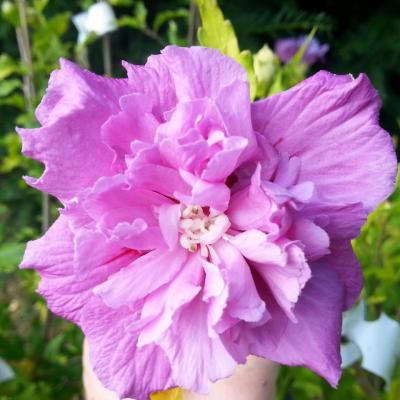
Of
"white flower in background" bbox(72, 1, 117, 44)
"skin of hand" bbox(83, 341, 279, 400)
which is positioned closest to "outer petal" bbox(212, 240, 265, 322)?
"skin of hand" bbox(83, 341, 279, 400)

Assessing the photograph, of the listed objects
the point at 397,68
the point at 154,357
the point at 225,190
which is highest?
the point at 225,190

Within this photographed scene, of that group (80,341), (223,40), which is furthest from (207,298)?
(80,341)

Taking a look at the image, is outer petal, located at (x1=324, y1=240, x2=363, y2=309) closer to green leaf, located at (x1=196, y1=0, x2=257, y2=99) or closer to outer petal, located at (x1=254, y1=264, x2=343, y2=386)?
outer petal, located at (x1=254, y1=264, x2=343, y2=386)

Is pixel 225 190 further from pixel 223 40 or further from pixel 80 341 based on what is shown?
pixel 80 341

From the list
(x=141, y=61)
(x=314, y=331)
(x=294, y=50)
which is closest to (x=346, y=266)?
(x=314, y=331)

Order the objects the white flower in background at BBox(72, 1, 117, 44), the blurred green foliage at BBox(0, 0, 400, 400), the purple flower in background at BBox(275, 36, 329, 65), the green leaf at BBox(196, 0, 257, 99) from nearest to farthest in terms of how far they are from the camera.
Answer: the green leaf at BBox(196, 0, 257, 99)
the blurred green foliage at BBox(0, 0, 400, 400)
the white flower in background at BBox(72, 1, 117, 44)
the purple flower in background at BBox(275, 36, 329, 65)

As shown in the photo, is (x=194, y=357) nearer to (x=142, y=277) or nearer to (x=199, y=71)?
(x=142, y=277)
